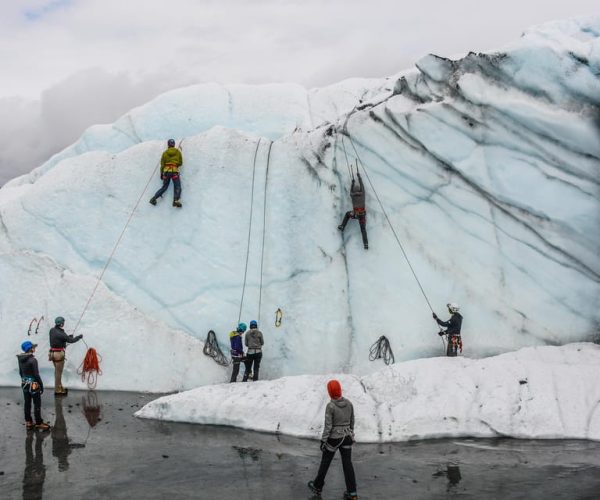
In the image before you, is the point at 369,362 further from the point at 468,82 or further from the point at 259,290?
the point at 468,82

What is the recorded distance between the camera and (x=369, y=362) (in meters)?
13.4

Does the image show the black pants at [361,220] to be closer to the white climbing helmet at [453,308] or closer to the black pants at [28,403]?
the white climbing helmet at [453,308]

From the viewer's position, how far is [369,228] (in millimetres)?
14578

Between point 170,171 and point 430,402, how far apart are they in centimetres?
840

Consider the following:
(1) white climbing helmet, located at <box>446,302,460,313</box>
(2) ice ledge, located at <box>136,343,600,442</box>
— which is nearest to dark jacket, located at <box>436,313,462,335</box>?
(1) white climbing helmet, located at <box>446,302,460,313</box>

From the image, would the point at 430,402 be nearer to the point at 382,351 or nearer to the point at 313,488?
the point at 382,351

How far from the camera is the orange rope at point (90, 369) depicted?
1337 cm

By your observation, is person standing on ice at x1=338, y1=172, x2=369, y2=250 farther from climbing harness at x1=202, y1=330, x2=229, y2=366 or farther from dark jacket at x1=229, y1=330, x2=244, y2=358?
climbing harness at x1=202, y1=330, x2=229, y2=366

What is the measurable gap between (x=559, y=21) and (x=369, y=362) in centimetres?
981

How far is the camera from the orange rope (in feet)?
43.9

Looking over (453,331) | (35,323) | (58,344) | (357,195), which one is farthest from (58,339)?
(453,331)

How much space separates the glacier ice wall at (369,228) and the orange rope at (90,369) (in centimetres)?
47

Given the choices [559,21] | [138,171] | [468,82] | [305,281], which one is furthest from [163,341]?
[559,21]

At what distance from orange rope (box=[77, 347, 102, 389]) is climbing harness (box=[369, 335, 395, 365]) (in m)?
6.02
